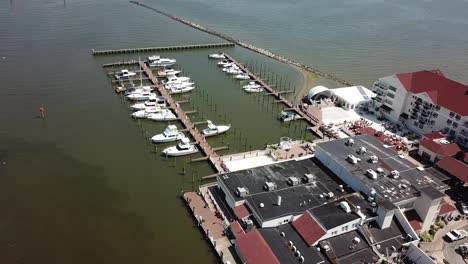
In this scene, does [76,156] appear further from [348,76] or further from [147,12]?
[147,12]

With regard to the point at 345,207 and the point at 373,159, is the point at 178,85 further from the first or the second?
the point at 345,207

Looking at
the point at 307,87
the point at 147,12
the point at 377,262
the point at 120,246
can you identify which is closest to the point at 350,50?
the point at 307,87

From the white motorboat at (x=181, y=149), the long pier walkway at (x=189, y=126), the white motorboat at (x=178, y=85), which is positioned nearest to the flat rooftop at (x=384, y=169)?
the long pier walkway at (x=189, y=126)

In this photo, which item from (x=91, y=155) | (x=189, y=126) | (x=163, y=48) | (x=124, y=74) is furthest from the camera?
(x=163, y=48)

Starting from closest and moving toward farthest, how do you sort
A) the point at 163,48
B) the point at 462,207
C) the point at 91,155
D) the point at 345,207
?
the point at 345,207, the point at 462,207, the point at 91,155, the point at 163,48

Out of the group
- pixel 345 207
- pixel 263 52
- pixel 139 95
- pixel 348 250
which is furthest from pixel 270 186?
pixel 263 52

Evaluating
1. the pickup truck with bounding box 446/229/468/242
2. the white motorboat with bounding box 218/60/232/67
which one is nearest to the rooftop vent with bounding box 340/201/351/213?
the pickup truck with bounding box 446/229/468/242

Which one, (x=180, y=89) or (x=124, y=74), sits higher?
(x=124, y=74)

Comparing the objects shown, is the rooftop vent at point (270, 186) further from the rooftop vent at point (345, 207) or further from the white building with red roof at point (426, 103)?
the white building with red roof at point (426, 103)
